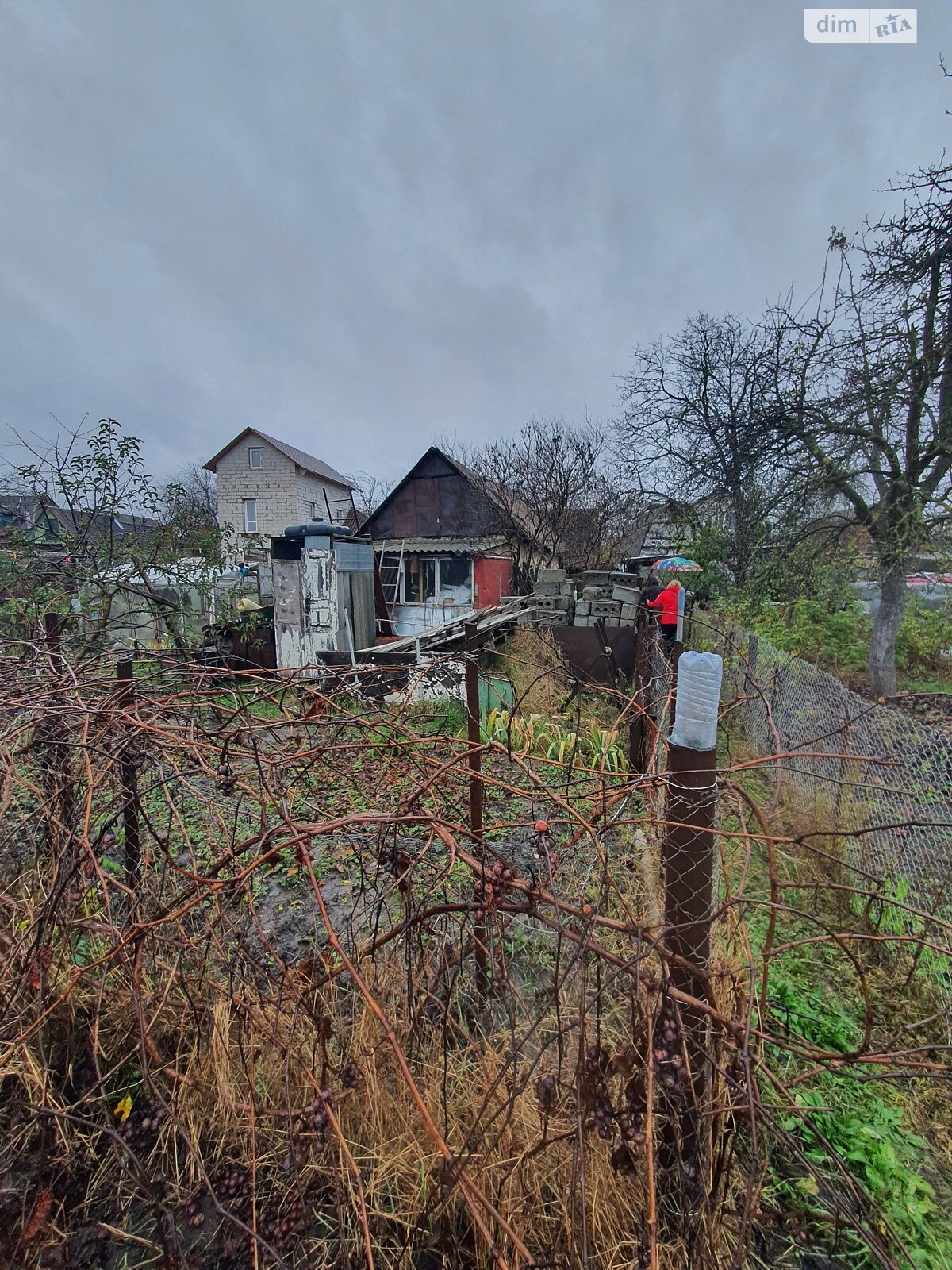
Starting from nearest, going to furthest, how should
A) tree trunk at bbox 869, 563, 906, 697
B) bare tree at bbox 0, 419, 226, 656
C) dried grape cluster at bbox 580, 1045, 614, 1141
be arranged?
dried grape cluster at bbox 580, 1045, 614, 1141 → bare tree at bbox 0, 419, 226, 656 → tree trunk at bbox 869, 563, 906, 697

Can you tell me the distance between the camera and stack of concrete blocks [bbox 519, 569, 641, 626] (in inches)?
335

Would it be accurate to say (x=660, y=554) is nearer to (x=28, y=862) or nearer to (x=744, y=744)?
(x=744, y=744)

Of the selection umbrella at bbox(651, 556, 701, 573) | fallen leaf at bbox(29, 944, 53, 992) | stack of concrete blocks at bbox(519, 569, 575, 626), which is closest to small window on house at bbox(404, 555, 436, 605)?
stack of concrete blocks at bbox(519, 569, 575, 626)

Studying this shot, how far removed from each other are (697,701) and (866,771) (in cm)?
293

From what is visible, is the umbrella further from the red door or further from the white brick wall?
the white brick wall

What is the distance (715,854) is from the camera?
1.48 m

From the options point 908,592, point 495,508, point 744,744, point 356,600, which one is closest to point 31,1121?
point 744,744

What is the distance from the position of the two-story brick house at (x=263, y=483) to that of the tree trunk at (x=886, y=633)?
22140 mm

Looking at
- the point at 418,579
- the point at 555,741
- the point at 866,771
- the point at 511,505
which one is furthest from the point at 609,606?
the point at 511,505

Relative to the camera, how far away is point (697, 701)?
1.37 meters

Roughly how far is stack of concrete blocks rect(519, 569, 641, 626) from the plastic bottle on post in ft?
22.5

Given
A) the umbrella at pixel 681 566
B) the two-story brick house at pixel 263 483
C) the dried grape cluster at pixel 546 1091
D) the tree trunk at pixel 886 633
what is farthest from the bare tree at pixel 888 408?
the two-story brick house at pixel 263 483

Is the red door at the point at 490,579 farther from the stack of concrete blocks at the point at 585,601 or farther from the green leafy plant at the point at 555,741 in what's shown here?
the green leafy plant at the point at 555,741

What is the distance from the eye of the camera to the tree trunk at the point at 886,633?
6914 millimetres
